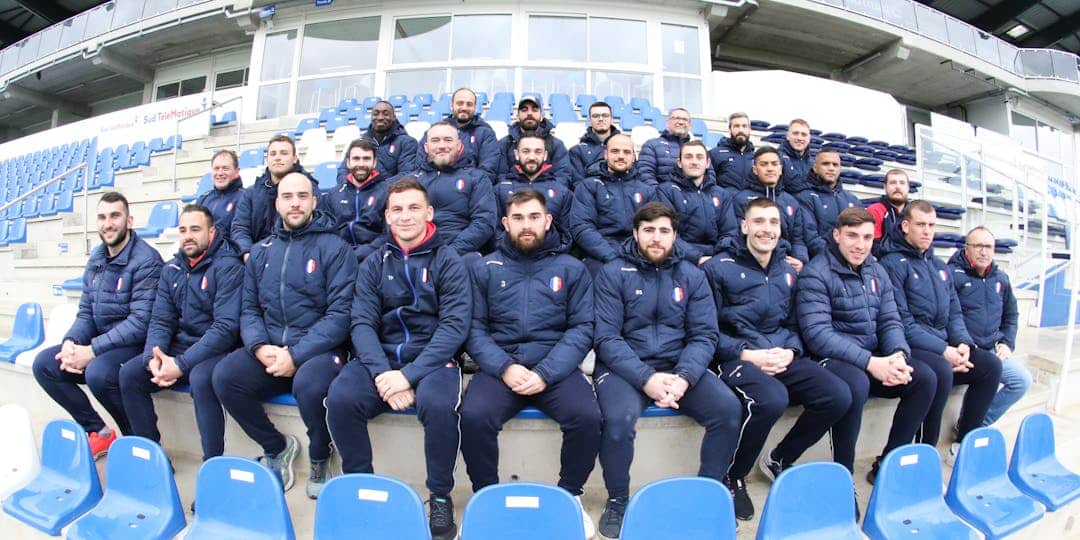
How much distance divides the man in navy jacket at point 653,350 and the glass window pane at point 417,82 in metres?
8.55

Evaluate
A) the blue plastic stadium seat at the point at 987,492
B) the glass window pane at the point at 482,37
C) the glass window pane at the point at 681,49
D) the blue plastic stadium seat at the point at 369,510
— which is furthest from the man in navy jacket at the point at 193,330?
the glass window pane at the point at 681,49

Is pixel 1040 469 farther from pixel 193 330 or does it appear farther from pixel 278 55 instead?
pixel 278 55

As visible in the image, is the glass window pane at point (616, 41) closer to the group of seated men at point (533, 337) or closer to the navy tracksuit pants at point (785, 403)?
the group of seated men at point (533, 337)

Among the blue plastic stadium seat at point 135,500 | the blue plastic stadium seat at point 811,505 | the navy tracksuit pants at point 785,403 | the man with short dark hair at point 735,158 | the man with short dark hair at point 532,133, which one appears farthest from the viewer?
the man with short dark hair at point 735,158

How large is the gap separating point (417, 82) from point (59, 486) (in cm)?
937

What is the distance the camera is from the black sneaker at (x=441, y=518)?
6.38 ft

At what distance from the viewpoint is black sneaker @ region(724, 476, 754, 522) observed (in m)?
2.12

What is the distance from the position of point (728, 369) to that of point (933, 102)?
18.8m

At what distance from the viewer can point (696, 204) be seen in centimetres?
363

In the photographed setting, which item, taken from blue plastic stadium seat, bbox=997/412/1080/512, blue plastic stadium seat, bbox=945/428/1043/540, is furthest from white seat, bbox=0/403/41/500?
blue plastic stadium seat, bbox=997/412/1080/512

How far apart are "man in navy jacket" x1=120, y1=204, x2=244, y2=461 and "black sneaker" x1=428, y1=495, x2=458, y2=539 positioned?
1142 millimetres

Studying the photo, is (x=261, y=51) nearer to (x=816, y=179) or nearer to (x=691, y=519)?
(x=816, y=179)

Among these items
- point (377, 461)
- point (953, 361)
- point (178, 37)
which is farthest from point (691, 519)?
point (178, 37)

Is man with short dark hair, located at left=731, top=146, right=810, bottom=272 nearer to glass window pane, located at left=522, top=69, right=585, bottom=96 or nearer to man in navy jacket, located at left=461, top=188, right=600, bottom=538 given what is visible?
man in navy jacket, located at left=461, top=188, right=600, bottom=538
